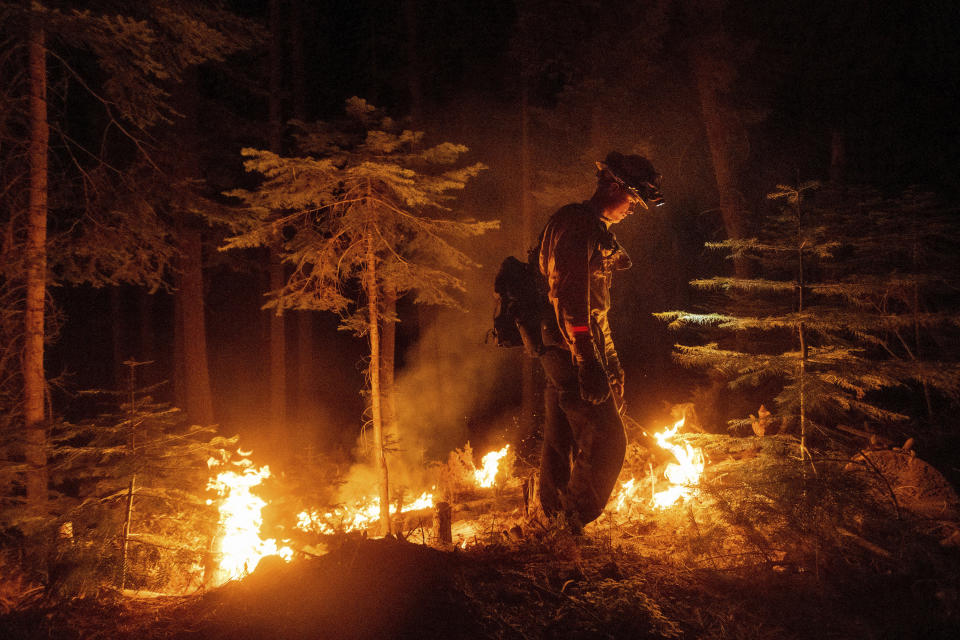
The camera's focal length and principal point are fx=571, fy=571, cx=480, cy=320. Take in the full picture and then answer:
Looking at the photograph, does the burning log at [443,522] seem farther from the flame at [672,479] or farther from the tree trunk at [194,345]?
the tree trunk at [194,345]

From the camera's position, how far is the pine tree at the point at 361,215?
7797 millimetres

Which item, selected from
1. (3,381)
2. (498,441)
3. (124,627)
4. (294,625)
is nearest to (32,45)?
(3,381)

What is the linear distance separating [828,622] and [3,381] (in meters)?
8.11

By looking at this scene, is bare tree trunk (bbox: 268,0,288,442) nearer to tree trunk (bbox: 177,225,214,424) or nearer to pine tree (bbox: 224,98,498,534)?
tree trunk (bbox: 177,225,214,424)

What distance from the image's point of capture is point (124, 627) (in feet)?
12.1

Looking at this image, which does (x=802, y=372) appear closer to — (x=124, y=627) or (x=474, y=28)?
(x=124, y=627)

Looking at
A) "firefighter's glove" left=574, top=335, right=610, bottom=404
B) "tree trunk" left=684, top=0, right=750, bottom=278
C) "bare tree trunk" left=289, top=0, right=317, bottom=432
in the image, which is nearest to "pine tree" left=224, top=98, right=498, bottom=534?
"firefighter's glove" left=574, top=335, right=610, bottom=404

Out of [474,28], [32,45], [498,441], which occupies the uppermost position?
[474,28]

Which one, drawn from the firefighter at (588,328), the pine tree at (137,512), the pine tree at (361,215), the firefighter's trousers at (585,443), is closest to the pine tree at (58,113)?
the pine tree at (137,512)

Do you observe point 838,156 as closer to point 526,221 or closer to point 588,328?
point 526,221

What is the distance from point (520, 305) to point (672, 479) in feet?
9.68

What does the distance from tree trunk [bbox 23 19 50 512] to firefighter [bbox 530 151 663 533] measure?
5492 millimetres

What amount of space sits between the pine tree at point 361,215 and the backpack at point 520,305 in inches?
123

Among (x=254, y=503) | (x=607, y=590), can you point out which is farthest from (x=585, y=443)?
(x=254, y=503)
